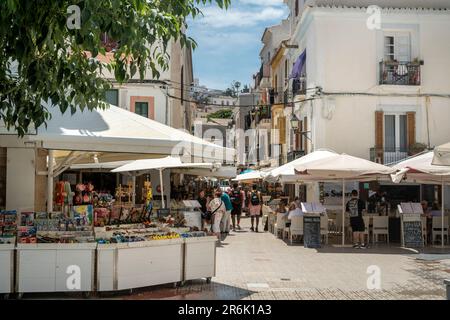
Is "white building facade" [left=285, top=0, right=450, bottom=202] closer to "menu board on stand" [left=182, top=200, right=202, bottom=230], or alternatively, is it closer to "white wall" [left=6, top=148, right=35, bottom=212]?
"menu board on stand" [left=182, top=200, right=202, bottom=230]

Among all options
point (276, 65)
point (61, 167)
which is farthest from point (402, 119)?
point (61, 167)

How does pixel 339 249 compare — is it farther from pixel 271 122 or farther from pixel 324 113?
pixel 271 122

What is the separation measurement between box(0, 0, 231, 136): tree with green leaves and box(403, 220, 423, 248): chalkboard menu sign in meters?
11.1

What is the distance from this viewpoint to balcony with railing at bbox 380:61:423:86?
23.1 metres

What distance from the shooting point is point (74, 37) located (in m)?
6.13

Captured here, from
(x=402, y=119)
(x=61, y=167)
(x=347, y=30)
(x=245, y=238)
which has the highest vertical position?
(x=347, y=30)

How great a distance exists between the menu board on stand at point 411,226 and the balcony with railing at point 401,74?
8463 millimetres

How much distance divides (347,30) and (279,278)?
604 inches

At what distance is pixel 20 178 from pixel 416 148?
16046 mm

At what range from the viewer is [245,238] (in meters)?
18.6

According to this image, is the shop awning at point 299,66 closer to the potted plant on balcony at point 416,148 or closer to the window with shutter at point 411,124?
the window with shutter at point 411,124

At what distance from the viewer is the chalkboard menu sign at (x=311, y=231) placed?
51.5ft

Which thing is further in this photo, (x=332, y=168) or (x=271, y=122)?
(x=271, y=122)

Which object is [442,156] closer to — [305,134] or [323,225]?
[323,225]
